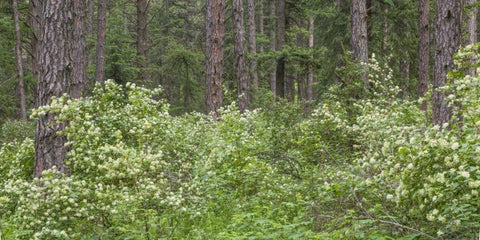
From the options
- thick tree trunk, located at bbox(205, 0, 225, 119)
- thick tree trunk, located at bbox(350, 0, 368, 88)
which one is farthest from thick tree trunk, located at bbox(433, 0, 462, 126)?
thick tree trunk, located at bbox(205, 0, 225, 119)

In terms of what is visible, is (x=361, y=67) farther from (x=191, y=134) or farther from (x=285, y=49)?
(x=285, y=49)

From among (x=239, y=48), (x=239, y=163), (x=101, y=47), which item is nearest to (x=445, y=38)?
(x=239, y=163)

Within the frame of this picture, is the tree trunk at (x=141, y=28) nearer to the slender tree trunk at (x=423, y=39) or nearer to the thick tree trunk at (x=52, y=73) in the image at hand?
the slender tree trunk at (x=423, y=39)

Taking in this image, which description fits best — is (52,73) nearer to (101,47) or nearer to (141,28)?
(101,47)

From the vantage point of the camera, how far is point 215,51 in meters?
12.6

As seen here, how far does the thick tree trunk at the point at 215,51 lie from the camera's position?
12.5 metres

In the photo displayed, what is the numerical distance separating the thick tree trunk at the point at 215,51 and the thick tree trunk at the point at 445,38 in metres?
5.91

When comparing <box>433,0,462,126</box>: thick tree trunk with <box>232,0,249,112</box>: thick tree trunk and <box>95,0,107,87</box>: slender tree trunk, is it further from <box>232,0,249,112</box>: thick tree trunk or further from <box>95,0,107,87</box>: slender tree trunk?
<box>95,0,107,87</box>: slender tree trunk

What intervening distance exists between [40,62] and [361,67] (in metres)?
7.59

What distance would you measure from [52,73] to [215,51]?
236 inches

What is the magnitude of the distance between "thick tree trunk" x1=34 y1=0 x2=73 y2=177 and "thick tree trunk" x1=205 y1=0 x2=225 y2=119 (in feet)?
18.3

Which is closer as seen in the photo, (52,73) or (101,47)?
(52,73)

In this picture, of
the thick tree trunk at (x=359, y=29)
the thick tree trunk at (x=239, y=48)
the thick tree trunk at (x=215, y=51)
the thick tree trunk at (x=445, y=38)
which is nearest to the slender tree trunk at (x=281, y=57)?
the thick tree trunk at (x=239, y=48)

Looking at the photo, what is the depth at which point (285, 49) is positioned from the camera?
62.2ft
